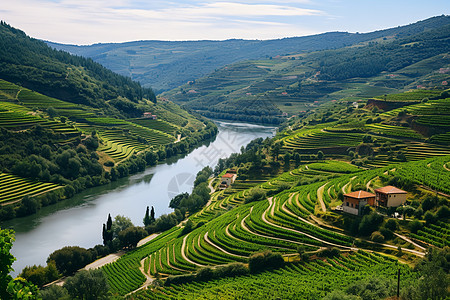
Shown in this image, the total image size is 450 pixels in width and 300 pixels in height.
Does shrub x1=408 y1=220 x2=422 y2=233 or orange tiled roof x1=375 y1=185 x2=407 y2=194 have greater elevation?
orange tiled roof x1=375 y1=185 x2=407 y2=194

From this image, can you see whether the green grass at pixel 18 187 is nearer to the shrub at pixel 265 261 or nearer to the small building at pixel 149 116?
the shrub at pixel 265 261

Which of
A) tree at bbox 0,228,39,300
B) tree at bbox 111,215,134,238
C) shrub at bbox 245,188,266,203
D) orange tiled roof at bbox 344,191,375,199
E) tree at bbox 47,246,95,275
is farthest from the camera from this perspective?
shrub at bbox 245,188,266,203

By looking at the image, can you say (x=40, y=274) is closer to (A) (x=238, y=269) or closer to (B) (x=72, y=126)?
(A) (x=238, y=269)

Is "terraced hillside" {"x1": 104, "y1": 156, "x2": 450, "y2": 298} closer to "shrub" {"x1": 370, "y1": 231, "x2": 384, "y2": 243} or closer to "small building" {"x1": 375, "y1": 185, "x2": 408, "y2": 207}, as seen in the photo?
"shrub" {"x1": 370, "y1": 231, "x2": 384, "y2": 243}

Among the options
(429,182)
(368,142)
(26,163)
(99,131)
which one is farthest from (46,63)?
(429,182)

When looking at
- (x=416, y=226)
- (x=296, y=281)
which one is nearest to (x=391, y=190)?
(x=416, y=226)

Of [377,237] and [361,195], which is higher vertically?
[361,195]

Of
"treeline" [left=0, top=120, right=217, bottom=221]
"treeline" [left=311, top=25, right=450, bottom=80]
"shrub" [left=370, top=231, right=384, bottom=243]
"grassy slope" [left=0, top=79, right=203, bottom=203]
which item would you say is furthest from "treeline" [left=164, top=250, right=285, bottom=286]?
"treeline" [left=311, top=25, right=450, bottom=80]
